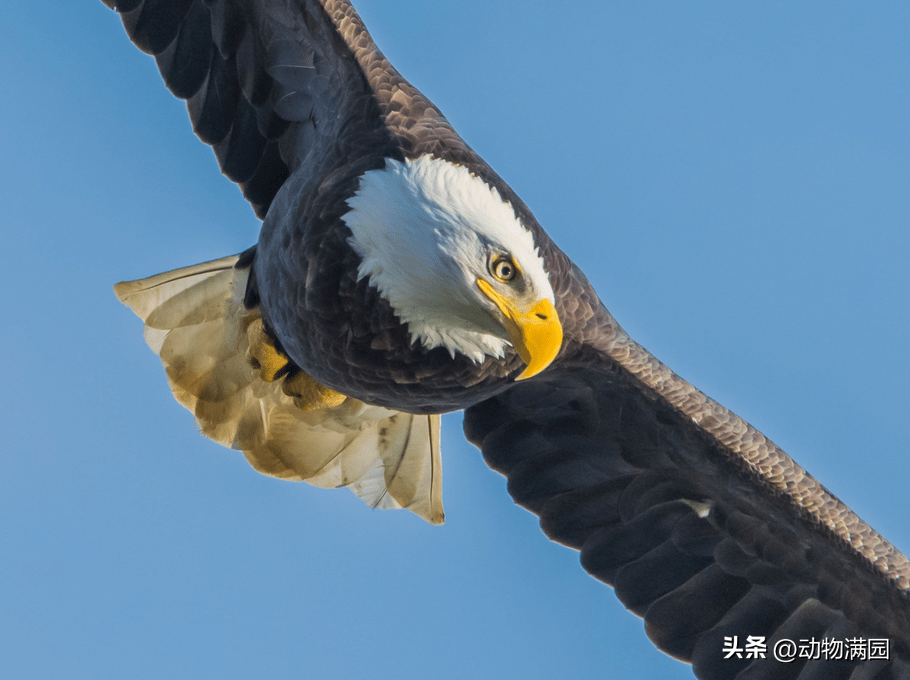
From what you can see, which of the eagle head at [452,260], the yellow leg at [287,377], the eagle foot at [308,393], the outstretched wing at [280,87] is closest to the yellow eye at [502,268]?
the eagle head at [452,260]

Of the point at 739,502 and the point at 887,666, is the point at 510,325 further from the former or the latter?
the point at 887,666

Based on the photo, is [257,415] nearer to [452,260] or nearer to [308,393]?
[308,393]

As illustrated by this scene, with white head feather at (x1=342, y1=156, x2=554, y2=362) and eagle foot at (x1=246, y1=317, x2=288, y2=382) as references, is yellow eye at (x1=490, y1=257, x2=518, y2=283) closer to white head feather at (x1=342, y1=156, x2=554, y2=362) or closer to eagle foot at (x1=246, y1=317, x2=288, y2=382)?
white head feather at (x1=342, y1=156, x2=554, y2=362)

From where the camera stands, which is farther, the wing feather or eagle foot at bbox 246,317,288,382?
eagle foot at bbox 246,317,288,382

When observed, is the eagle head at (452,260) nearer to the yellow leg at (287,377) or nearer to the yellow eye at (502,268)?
the yellow eye at (502,268)

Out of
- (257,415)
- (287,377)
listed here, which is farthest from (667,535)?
(257,415)

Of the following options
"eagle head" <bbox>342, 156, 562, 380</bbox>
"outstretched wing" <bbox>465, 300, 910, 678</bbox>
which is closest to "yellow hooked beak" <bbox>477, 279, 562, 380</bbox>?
"eagle head" <bbox>342, 156, 562, 380</bbox>

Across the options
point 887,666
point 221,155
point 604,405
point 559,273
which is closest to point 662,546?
point 604,405
